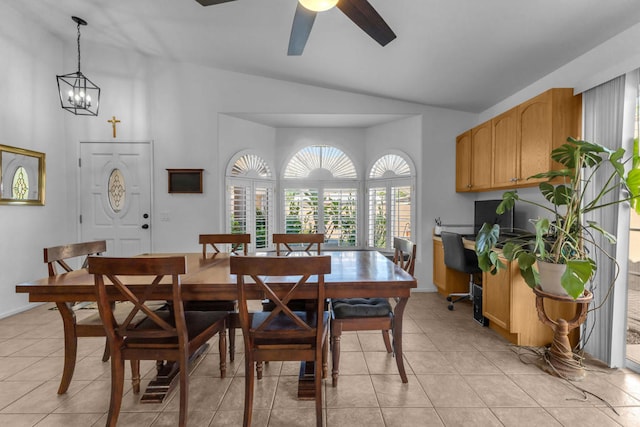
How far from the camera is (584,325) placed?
2381mm

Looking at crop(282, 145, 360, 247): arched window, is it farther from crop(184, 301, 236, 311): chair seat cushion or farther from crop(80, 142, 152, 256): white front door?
crop(184, 301, 236, 311): chair seat cushion

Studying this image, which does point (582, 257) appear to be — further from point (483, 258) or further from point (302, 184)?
point (302, 184)

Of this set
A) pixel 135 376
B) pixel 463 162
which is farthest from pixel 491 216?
pixel 135 376

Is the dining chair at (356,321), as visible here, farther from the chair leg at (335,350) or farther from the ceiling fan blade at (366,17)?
the ceiling fan blade at (366,17)

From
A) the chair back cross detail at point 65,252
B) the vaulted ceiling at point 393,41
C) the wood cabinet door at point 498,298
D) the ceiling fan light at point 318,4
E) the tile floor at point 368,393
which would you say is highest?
the vaulted ceiling at point 393,41

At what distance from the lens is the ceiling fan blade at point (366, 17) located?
1.72m

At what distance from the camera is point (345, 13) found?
181 cm

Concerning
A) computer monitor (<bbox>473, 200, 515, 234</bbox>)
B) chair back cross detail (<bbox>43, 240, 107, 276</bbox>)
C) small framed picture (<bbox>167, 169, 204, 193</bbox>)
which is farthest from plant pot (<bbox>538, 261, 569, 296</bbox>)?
small framed picture (<bbox>167, 169, 204, 193</bbox>)

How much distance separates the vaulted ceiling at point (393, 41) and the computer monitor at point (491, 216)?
125cm

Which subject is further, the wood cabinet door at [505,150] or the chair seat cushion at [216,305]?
the wood cabinet door at [505,150]

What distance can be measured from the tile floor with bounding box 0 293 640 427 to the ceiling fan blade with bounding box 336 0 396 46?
→ 7.68ft

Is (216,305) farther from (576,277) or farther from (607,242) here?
(607,242)

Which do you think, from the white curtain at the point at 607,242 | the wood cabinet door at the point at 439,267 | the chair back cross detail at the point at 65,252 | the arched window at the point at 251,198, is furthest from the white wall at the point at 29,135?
the white curtain at the point at 607,242

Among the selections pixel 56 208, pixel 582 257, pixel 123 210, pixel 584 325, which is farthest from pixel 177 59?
pixel 584 325
